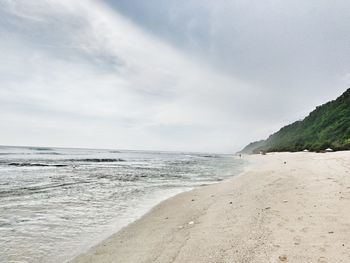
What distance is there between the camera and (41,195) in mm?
14359

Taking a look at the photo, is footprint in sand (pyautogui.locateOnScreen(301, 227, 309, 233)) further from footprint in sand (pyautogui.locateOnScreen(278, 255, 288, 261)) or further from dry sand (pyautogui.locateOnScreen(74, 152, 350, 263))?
footprint in sand (pyautogui.locateOnScreen(278, 255, 288, 261))

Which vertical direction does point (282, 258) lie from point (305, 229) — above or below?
below

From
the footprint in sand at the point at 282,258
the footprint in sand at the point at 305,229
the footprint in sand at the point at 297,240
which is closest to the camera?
the footprint in sand at the point at 282,258

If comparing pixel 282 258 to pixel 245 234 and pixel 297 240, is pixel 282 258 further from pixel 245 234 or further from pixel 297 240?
pixel 245 234

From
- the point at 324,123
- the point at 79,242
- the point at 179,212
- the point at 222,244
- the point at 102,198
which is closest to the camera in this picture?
the point at 222,244

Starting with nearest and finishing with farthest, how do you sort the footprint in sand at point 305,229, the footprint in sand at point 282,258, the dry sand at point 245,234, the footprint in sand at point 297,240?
the footprint in sand at point 282,258, the dry sand at point 245,234, the footprint in sand at point 297,240, the footprint in sand at point 305,229

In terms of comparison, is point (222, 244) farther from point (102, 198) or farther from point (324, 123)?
point (324, 123)

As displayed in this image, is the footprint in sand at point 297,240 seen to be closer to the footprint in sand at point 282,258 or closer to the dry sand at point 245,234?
the dry sand at point 245,234

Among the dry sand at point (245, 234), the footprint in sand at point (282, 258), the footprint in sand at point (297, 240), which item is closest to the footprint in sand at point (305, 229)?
the dry sand at point (245, 234)

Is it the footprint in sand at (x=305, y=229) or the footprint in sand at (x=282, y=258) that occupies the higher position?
the footprint in sand at (x=305, y=229)

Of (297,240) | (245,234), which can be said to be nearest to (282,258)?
(297,240)

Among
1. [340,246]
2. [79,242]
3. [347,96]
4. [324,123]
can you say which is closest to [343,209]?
[340,246]

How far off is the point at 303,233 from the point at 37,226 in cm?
732

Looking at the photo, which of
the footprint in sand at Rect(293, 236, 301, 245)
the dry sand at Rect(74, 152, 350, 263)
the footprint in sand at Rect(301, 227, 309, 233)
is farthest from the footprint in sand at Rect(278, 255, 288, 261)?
the footprint in sand at Rect(301, 227, 309, 233)
